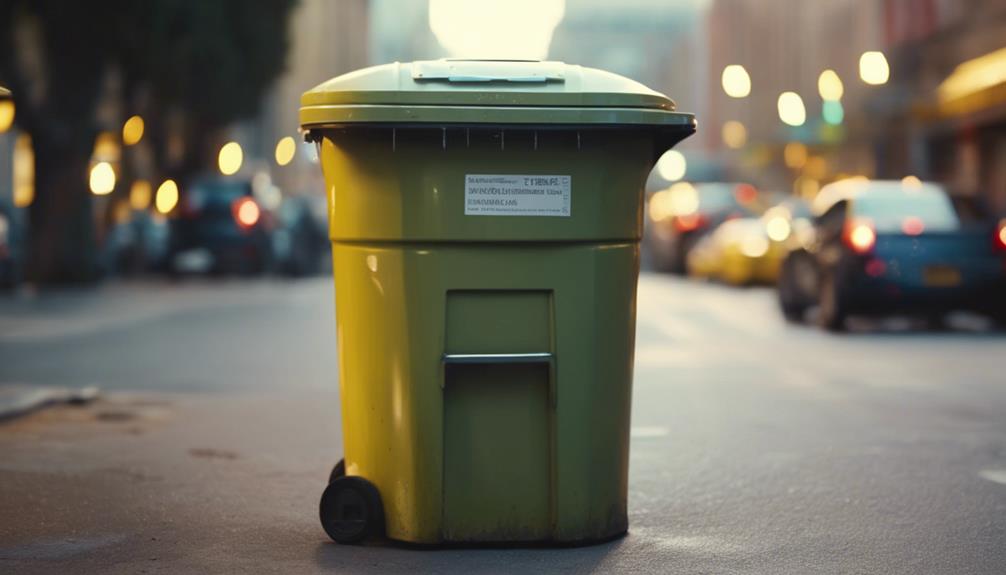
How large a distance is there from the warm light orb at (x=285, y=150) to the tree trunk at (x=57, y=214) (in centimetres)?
4087

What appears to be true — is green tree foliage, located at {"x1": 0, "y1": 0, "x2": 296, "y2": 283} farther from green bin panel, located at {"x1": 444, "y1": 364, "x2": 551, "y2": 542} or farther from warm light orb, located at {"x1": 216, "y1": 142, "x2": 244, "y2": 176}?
green bin panel, located at {"x1": 444, "y1": 364, "x2": 551, "y2": 542}

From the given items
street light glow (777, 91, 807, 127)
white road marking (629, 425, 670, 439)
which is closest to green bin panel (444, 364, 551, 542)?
white road marking (629, 425, 670, 439)

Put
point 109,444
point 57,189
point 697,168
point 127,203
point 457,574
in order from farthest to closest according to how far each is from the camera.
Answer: point 697,168
point 127,203
point 57,189
point 109,444
point 457,574

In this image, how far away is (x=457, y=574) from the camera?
16.7 ft

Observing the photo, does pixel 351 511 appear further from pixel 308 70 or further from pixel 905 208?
pixel 308 70

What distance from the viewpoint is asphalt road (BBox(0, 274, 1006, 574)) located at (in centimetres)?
545

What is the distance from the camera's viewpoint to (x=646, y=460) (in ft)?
25.3

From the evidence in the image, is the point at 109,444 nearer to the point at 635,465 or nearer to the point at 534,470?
the point at 635,465

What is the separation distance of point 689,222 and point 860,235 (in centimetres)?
1581

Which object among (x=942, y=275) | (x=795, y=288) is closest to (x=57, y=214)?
(x=795, y=288)

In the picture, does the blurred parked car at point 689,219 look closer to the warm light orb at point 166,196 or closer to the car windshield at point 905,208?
the warm light orb at point 166,196

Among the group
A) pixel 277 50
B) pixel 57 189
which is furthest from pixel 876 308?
pixel 277 50

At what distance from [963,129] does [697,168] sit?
53.7 ft

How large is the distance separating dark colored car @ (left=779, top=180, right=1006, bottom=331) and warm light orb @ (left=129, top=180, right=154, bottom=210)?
20.9 metres
